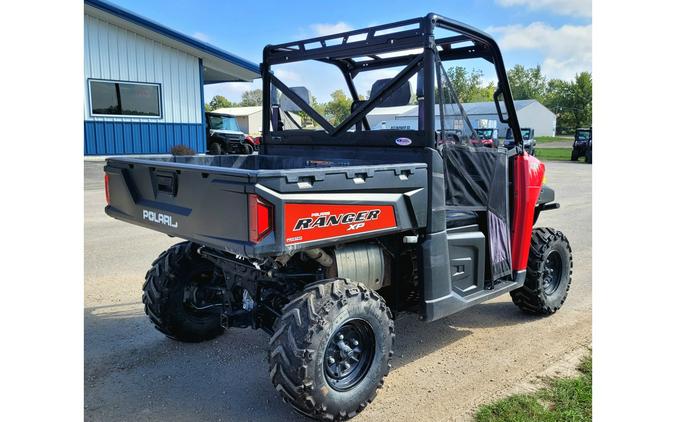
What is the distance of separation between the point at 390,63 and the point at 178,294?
2603mm

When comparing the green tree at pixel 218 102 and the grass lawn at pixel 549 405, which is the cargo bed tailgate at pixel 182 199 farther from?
the green tree at pixel 218 102

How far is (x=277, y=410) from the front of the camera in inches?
125

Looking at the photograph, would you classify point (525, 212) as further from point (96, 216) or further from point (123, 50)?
point (123, 50)

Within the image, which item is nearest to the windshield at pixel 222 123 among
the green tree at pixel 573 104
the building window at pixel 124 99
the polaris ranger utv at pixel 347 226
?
the building window at pixel 124 99

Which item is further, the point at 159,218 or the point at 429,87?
the point at 429,87

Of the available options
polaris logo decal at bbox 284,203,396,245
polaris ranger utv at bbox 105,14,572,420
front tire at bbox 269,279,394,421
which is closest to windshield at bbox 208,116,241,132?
polaris ranger utv at bbox 105,14,572,420

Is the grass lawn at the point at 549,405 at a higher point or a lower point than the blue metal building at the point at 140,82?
lower

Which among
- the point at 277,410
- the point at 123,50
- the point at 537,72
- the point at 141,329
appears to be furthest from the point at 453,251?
the point at 537,72

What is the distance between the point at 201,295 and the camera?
13.7 feet

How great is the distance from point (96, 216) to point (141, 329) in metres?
5.37

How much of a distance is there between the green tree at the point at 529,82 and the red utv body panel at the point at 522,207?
94.5 m

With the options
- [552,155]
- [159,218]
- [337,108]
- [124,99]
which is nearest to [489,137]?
[337,108]

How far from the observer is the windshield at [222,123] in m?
20.5

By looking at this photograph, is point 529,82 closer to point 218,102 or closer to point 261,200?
point 218,102
